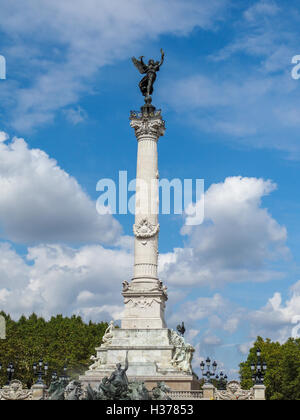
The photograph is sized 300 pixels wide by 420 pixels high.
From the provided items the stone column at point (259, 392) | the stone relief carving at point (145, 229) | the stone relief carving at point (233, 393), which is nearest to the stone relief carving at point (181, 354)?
the stone relief carving at point (233, 393)

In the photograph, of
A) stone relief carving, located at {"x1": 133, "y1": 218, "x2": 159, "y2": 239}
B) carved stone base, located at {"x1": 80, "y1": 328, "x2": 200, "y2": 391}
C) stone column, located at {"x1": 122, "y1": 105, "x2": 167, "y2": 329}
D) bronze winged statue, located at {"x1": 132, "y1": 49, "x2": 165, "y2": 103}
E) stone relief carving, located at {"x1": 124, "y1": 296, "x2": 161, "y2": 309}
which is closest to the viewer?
carved stone base, located at {"x1": 80, "y1": 328, "x2": 200, "y2": 391}

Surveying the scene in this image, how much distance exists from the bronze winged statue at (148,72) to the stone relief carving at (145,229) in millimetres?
11399

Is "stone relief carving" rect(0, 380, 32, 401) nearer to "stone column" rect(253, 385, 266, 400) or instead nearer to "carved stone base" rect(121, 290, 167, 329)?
"carved stone base" rect(121, 290, 167, 329)

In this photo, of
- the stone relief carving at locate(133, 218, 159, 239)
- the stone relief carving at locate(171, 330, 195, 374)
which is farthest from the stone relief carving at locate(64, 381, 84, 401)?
the stone relief carving at locate(133, 218, 159, 239)

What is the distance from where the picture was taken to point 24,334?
79750 mm

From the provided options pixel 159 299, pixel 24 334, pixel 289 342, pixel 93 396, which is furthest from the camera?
pixel 24 334

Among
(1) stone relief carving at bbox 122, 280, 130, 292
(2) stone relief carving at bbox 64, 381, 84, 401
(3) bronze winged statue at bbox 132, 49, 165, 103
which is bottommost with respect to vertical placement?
(2) stone relief carving at bbox 64, 381, 84, 401

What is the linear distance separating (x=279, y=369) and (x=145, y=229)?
30.3 meters

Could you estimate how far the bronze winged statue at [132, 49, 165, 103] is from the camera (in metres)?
53.9
